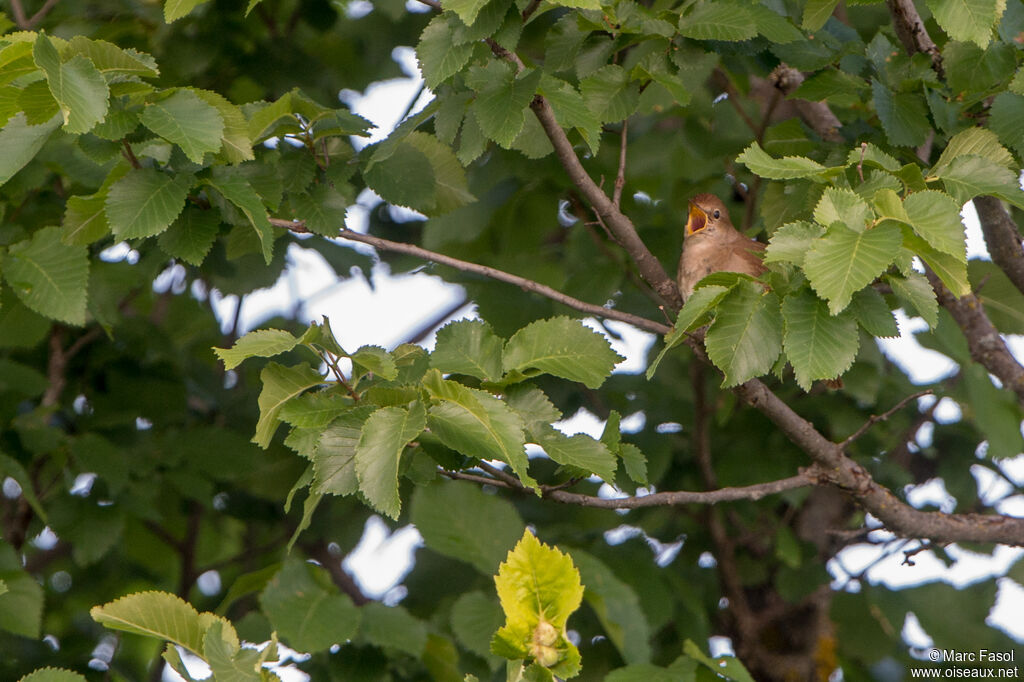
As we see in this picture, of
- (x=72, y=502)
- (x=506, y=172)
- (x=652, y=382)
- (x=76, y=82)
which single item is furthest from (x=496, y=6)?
(x=72, y=502)

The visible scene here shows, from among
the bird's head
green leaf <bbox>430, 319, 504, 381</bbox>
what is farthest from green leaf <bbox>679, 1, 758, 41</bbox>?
the bird's head

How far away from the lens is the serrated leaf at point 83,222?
253 centimetres

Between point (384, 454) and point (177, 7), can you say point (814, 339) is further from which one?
point (177, 7)

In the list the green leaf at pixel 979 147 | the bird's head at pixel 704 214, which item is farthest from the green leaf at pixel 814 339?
the bird's head at pixel 704 214

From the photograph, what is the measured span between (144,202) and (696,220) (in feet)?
7.19

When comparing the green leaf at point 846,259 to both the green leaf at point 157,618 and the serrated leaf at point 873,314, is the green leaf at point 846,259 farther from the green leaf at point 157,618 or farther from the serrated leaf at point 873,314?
the green leaf at point 157,618

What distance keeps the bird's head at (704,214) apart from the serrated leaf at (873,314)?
193 cm

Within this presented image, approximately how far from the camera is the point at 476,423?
183cm

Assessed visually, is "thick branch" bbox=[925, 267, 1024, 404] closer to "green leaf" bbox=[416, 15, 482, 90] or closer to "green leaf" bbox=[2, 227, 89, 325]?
"green leaf" bbox=[416, 15, 482, 90]

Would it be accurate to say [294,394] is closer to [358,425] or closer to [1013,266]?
[358,425]

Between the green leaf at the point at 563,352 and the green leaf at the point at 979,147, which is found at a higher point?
the green leaf at the point at 979,147

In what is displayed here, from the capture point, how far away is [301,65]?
4.24 meters

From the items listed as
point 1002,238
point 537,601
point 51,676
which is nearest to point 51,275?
point 51,676

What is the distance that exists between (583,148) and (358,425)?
5.19ft
